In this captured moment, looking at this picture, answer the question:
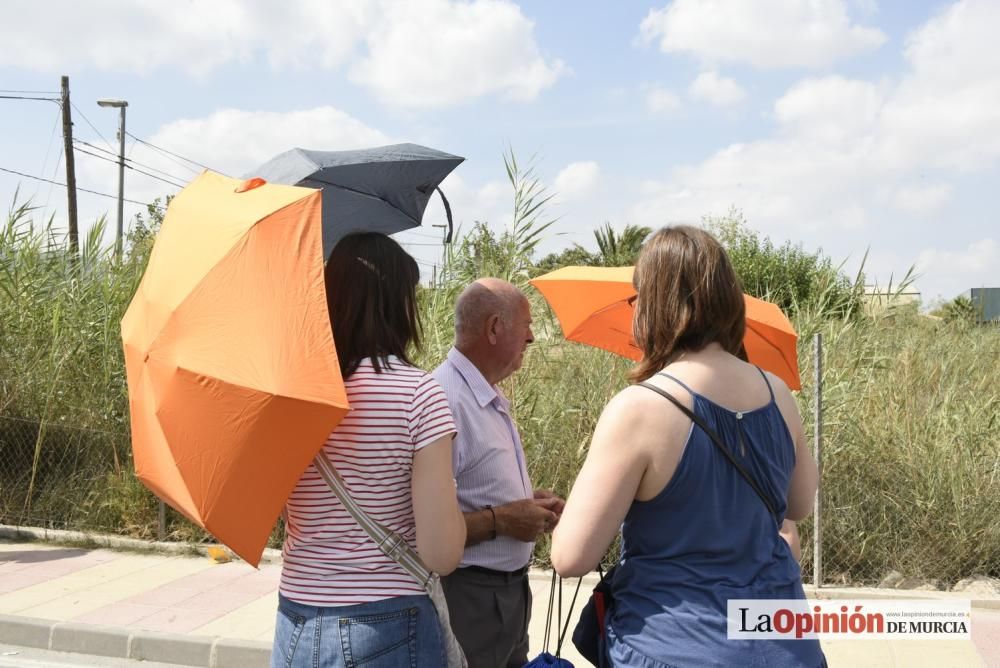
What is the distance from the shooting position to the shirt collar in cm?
308

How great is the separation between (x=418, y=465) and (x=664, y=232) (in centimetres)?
78

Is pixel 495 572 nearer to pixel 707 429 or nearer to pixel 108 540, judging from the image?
pixel 707 429

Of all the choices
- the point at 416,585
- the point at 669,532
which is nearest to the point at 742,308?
the point at 669,532

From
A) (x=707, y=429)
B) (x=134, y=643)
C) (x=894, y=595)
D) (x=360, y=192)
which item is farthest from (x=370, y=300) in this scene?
(x=894, y=595)

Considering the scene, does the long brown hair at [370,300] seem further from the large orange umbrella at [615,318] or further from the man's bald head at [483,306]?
the large orange umbrella at [615,318]

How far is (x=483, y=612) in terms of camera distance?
Answer: 2.99 metres

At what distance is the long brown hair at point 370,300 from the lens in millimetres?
2354

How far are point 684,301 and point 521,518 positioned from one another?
103 cm

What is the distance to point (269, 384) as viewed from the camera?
201 centimetres

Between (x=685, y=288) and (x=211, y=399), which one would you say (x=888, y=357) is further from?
(x=211, y=399)

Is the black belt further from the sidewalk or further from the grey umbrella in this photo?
the sidewalk

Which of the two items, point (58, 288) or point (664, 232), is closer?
point (664, 232)

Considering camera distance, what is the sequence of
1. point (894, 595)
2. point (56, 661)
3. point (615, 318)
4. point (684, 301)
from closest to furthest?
point (684, 301)
point (615, 318)
point (56, 661)
point (894, 595)

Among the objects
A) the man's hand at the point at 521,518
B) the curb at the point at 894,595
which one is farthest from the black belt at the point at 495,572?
the curb at the point at 894,595
